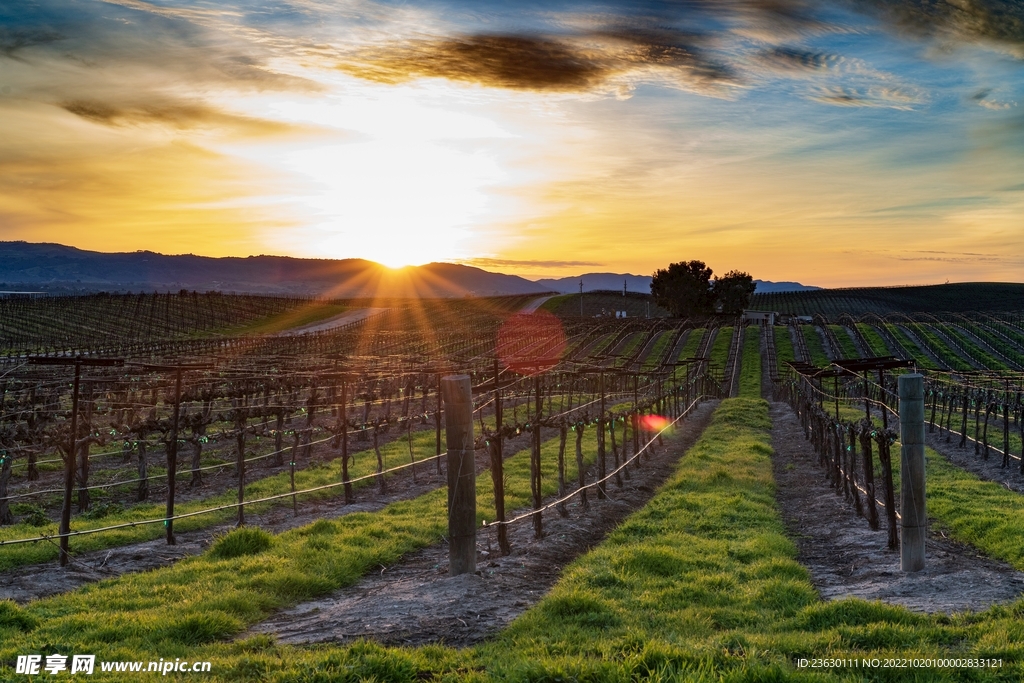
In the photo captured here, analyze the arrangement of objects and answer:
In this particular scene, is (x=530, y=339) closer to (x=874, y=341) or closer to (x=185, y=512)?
(x=874, y=341)

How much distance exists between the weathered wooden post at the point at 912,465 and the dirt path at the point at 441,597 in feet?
19.6

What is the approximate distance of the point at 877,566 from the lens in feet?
45.0

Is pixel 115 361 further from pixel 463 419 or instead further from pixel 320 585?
pixel 463 419

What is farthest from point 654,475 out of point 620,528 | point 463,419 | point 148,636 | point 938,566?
point 148,636

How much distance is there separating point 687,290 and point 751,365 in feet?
193

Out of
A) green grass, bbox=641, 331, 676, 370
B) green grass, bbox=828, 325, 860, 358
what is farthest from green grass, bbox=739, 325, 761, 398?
green grass, bbox=828, 325, 860, 358

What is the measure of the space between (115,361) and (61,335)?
97239 mm

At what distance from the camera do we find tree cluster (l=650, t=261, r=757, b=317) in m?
143

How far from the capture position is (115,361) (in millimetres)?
15578

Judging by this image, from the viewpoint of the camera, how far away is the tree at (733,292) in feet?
482

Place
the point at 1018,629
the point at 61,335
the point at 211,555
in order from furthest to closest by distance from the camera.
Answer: the point at 61,335 → the point at 211,555 → the point at 1018,629

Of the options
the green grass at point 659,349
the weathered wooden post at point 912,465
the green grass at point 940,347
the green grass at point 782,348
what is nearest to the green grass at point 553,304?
the green grass at point 659,349

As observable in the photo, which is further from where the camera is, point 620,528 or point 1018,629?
point 620,528

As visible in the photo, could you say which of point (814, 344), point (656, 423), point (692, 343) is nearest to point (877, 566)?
point (656, 423)
